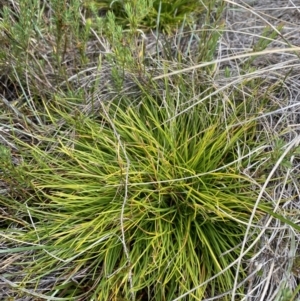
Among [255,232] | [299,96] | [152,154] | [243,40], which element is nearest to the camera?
[255,232]

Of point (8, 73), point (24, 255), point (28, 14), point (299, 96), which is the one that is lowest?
point (24, 255)

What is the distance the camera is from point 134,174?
5.02 ft

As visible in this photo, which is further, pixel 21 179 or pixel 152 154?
pixel 152 154

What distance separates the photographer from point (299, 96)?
5.64ft

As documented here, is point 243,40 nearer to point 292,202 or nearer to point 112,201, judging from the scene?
point 292,202

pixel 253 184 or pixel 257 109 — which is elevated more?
pixel 257 109

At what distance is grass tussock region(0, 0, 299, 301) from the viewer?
4.72 feet

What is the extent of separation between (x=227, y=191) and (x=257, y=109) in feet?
0.92

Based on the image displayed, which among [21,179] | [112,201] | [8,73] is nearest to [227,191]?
[112,201]

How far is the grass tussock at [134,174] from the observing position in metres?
1.44

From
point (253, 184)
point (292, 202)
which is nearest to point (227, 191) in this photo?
point (253, 184)

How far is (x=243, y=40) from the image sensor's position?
6.50ft

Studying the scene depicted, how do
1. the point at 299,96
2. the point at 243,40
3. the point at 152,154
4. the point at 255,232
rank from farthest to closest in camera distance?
the point at 243,40, the point at 299,96, the point at 152,154, the point at 255,232

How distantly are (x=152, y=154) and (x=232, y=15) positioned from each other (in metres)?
0.82
